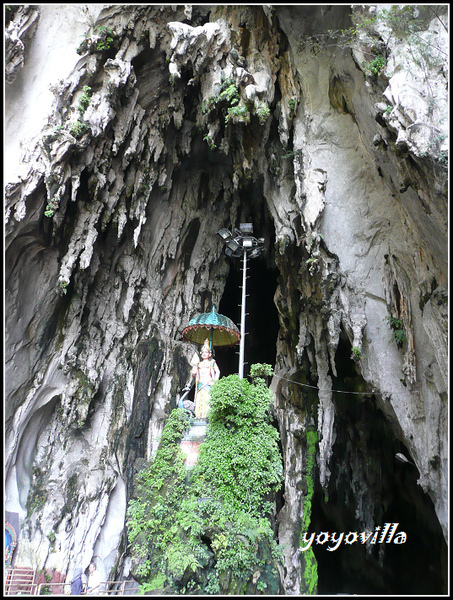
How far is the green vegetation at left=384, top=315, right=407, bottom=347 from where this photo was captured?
7.88 meters

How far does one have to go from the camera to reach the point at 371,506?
11.3 meters

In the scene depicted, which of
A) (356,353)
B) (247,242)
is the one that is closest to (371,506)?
(356,353)

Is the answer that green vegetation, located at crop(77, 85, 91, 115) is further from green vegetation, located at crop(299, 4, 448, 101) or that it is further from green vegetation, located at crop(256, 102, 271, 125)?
green vegetation, located at crop(299, 4, 448, 101)

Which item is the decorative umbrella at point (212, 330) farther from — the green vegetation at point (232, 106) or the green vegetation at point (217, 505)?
the green vegetation at point (232, 106)

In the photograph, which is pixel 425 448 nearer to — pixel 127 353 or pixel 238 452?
pixel 238 452

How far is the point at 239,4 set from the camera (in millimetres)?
10102

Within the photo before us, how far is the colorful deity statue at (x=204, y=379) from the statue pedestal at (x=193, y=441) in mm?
280

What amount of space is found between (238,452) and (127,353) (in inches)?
178

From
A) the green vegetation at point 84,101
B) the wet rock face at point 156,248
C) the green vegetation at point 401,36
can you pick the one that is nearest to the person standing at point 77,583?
the wet rock face at point 156,248

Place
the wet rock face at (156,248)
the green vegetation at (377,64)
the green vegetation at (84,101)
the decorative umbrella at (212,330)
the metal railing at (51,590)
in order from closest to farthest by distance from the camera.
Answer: the green vegetation at (377,64), the wet rock face at (156,248), the metal railing at (51,590), the green vegetation at (84,101), the decorative umbrella at (212,330)

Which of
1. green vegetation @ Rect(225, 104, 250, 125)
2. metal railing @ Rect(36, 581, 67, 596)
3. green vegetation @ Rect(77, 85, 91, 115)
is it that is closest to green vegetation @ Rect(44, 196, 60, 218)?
green vegetation @ Rect(77, 85, 91, 115)

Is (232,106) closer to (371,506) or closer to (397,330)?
(397,330)

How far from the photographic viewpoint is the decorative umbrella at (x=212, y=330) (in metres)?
9.45

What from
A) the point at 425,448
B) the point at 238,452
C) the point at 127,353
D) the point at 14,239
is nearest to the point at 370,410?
the point at 425,448
